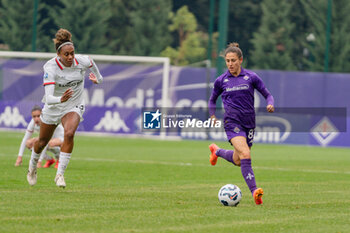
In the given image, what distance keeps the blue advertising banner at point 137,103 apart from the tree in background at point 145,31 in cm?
1160

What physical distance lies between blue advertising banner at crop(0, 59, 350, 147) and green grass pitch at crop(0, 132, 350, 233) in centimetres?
965

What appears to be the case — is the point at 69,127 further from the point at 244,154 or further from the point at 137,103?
the point at 137,103

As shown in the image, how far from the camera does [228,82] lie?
10.6m

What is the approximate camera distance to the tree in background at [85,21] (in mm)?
41625

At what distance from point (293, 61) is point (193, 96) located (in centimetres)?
1400

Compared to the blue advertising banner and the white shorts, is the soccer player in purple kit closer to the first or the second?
the white shorts

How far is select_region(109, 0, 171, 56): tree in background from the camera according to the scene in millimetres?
45438

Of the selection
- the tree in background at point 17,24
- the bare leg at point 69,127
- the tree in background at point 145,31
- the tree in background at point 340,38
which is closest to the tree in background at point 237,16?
the tree in background at point 145,31

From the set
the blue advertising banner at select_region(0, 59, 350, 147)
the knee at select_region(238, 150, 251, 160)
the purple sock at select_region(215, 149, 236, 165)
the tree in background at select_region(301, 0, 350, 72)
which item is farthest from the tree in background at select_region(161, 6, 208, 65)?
the knee at select_region(238, 150, 251, 160)

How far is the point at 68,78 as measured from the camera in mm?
10797

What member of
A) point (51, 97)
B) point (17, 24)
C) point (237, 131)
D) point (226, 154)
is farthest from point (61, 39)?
point (17, 24)

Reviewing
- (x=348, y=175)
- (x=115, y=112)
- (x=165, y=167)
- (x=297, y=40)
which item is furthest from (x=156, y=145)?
(x=297, y=40)

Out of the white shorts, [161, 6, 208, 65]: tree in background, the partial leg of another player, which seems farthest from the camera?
[161, 6, 208, 65]: tree in background

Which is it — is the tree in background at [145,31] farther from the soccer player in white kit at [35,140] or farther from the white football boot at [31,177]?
the white football boot at [31,177]
